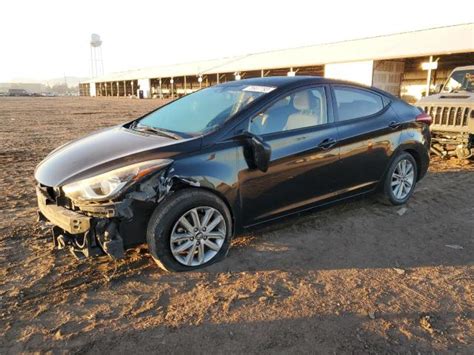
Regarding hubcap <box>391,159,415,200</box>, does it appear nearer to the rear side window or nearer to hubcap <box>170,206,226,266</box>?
the rear side window

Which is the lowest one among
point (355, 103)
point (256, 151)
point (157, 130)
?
point (256, 151)

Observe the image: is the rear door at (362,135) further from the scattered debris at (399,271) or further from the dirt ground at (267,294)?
the scattered debris at (399,271)

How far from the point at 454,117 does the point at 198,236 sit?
6.55m

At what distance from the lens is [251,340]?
2691 mm

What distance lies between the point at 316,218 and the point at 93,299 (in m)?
2.77

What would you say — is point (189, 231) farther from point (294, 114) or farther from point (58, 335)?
point (294, 114)

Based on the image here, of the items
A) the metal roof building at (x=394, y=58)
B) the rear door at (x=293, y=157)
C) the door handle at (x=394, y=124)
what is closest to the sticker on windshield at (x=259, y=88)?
the rear door at (x=293, y=157)

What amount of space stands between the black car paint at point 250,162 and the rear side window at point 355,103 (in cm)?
8

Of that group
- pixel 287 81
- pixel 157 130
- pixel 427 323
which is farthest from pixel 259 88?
pixel 427 323

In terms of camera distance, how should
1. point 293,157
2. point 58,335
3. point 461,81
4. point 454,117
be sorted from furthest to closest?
point 461,81, point 454,117, point 293,157, point 58,335

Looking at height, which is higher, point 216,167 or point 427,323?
point 216,167

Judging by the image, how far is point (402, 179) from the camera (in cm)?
530

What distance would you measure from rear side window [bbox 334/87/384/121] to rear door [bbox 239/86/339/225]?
192 mm

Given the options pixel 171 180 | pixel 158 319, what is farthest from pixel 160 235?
pixel 158 319
